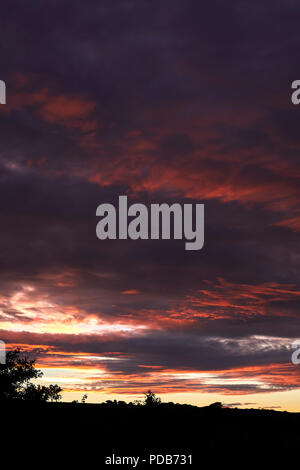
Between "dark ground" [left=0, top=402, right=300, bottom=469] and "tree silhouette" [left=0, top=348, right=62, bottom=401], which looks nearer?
"dark ground" [left=0, top=402, right=300, bottom=469]

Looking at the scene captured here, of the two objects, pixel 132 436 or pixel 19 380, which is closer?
pixel 132 436

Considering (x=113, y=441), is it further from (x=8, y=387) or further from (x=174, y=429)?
(x=8, y=387)

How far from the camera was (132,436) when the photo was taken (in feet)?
85.8

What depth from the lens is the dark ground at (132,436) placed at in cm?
2377

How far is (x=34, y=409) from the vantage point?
2942cm

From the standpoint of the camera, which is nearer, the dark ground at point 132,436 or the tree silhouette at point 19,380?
the dark ground at point 132,436

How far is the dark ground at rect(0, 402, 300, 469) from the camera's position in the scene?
2377cm
